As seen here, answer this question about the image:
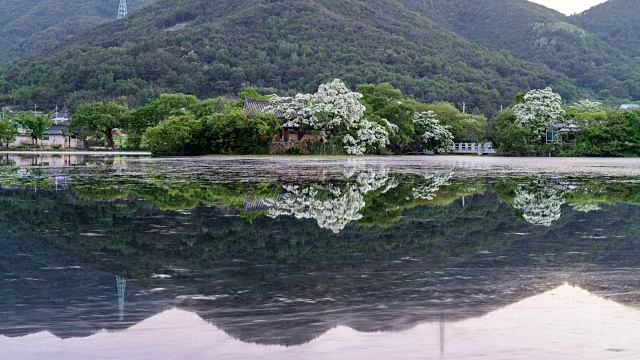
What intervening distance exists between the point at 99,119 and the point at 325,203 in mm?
69604

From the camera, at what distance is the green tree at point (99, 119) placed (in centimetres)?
7862

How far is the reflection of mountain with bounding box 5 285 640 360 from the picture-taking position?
476 centimetres

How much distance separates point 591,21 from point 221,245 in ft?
618

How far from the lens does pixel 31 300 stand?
6.18 metres

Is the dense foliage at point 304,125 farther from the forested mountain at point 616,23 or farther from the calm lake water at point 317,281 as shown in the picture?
the forested mountain at point 616,23

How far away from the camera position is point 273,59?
5217 inches

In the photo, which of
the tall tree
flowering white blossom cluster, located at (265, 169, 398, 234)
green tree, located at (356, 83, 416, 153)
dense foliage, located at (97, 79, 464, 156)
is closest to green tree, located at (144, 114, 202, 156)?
dense foliage, located at (97, 79, 464, 156)

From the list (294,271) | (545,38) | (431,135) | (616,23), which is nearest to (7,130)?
(431,135)

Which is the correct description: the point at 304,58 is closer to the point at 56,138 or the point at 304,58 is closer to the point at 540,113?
the point at 56,138

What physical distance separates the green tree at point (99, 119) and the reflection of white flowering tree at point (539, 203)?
64.2 metres

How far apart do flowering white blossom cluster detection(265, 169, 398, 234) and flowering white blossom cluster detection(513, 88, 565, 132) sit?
1690 inches

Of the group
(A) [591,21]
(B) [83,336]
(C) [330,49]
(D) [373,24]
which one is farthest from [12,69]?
(B) [83,336]

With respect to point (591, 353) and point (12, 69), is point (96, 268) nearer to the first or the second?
point (591, 353)

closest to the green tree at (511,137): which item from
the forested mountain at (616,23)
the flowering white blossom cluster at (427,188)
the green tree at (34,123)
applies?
the flowering white blossom cluster at (427,188)
